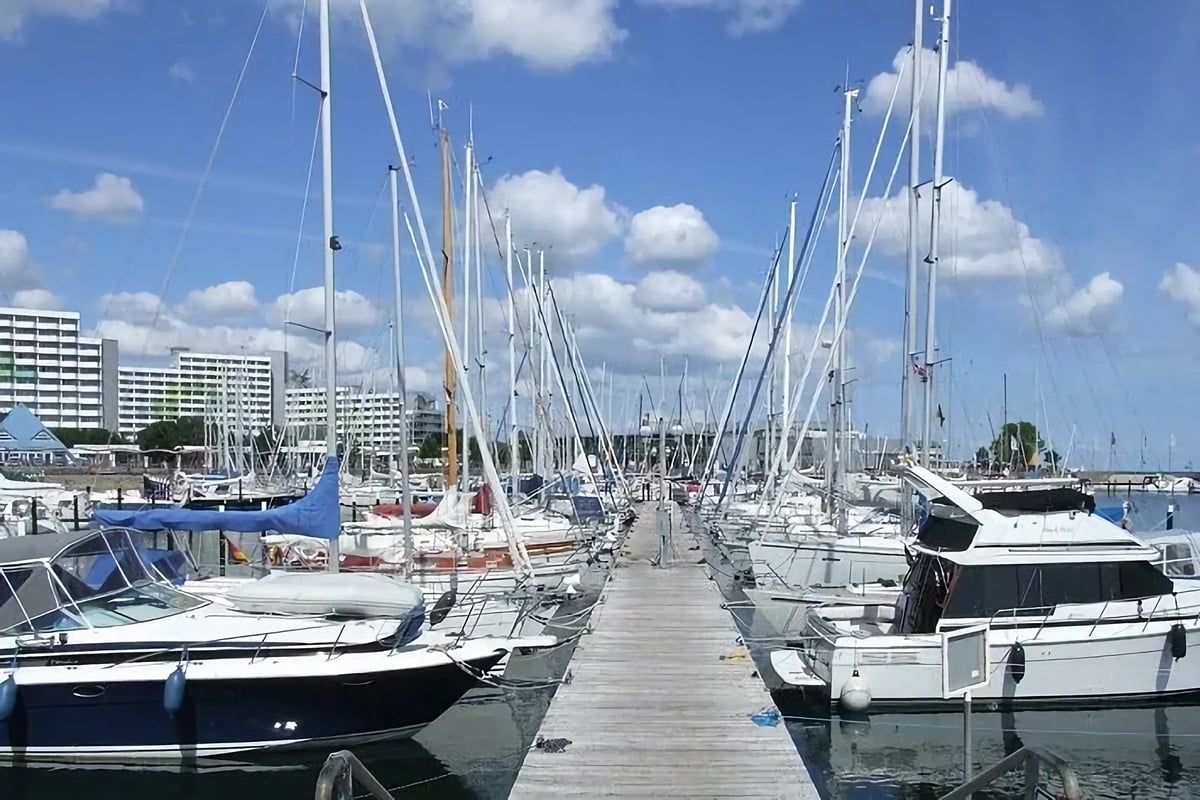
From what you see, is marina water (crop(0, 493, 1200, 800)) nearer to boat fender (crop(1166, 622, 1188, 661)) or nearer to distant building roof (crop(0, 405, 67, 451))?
boat fender (crop(1166, 622, 1188, 661))

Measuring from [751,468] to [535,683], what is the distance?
37419 mm

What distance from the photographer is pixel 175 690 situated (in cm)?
1249

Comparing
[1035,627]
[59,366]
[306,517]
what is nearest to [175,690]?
[306,517]

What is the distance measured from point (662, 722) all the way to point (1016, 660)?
642 centimetres

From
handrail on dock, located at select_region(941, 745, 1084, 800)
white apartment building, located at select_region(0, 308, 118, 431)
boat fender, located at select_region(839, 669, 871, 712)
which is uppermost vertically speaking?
white apartment building, located at select_region(0, 308, 118, 431)

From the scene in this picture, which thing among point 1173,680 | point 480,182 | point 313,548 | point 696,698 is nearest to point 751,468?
point 480,182

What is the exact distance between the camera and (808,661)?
1516 cm

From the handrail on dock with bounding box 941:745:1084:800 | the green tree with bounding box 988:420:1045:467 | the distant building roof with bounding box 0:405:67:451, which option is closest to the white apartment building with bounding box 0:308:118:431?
the distant building roof with bounding box 0:405:67:451

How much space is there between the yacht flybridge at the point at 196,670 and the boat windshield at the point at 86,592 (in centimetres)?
2

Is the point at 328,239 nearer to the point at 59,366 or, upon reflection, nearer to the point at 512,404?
the point at 512,404

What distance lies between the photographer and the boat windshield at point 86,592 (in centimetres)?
1343

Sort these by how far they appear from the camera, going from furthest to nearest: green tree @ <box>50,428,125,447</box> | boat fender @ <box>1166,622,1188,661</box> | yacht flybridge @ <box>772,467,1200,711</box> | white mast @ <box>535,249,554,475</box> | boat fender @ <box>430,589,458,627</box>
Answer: green tree @ <box>50,428,125,447</box> → white mast @ <box>535,249,554,475</box> → boat fender @ <box>1166,622,1188,661</box> → yacht flybridge @ <box>772,467,1200,711</box> → boat fender @ <box>430,589,458,627</box>

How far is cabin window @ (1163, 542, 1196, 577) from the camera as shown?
18059 mm

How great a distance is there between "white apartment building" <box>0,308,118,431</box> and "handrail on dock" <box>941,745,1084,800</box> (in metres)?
157
